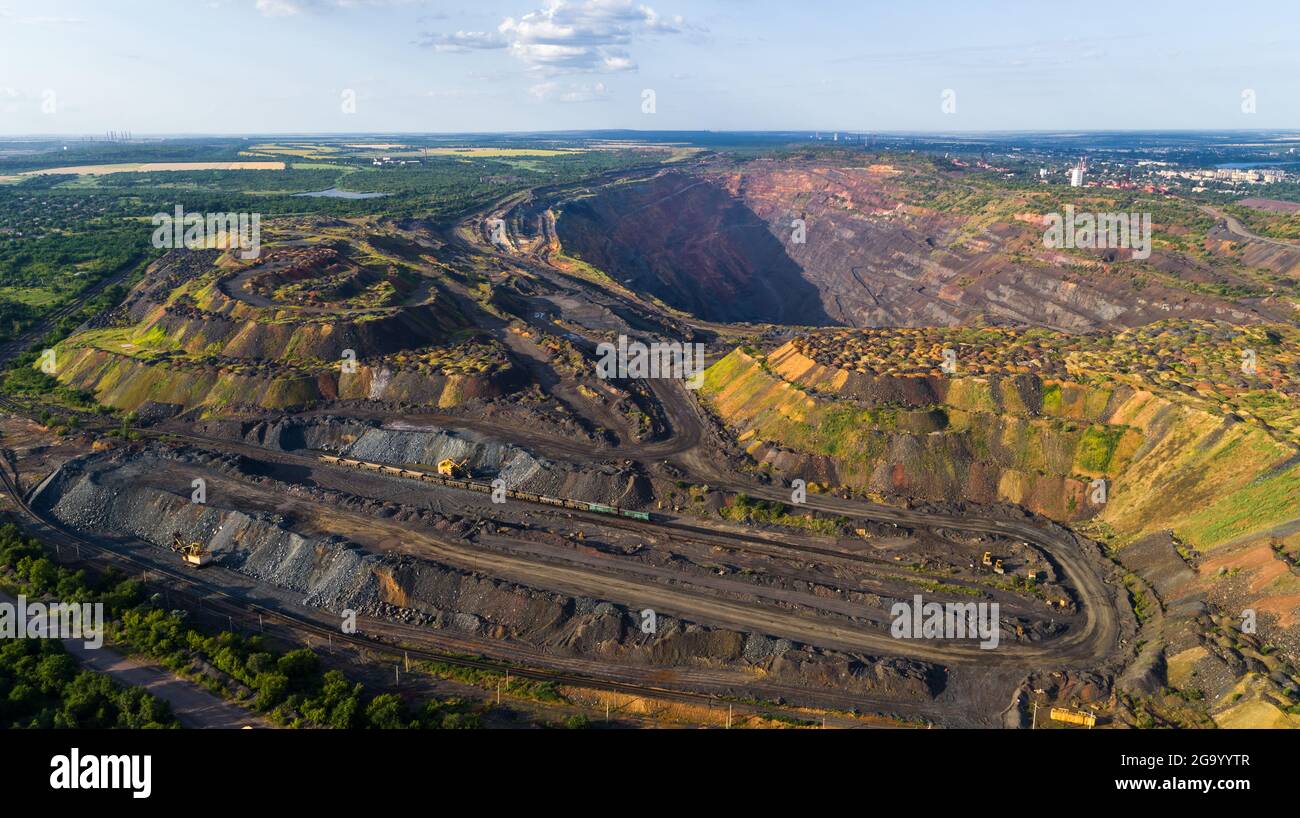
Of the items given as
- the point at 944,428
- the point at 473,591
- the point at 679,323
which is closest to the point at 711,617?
the point at 473,591

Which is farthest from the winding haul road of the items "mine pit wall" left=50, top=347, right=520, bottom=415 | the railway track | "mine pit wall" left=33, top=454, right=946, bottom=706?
the railway track

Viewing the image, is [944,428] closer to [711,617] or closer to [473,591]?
[711,617]

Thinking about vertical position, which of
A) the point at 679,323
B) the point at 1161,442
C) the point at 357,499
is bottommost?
Result: the point at 357,499

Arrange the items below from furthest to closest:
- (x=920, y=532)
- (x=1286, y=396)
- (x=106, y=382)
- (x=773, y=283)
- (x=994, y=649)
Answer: (x=773, y=283)
(x=106, y=382)
(x=1286, y=396)
(x=920, y=532)
(x=994, y=649)

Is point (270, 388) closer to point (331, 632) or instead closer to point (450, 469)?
point (450, 469)

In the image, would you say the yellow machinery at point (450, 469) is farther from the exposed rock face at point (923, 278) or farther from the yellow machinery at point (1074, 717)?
the exposed rock face at point (923, 278)

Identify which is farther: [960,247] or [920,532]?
[960,247]

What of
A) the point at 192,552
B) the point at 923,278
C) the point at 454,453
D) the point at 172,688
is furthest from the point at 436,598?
the point at 923,278
